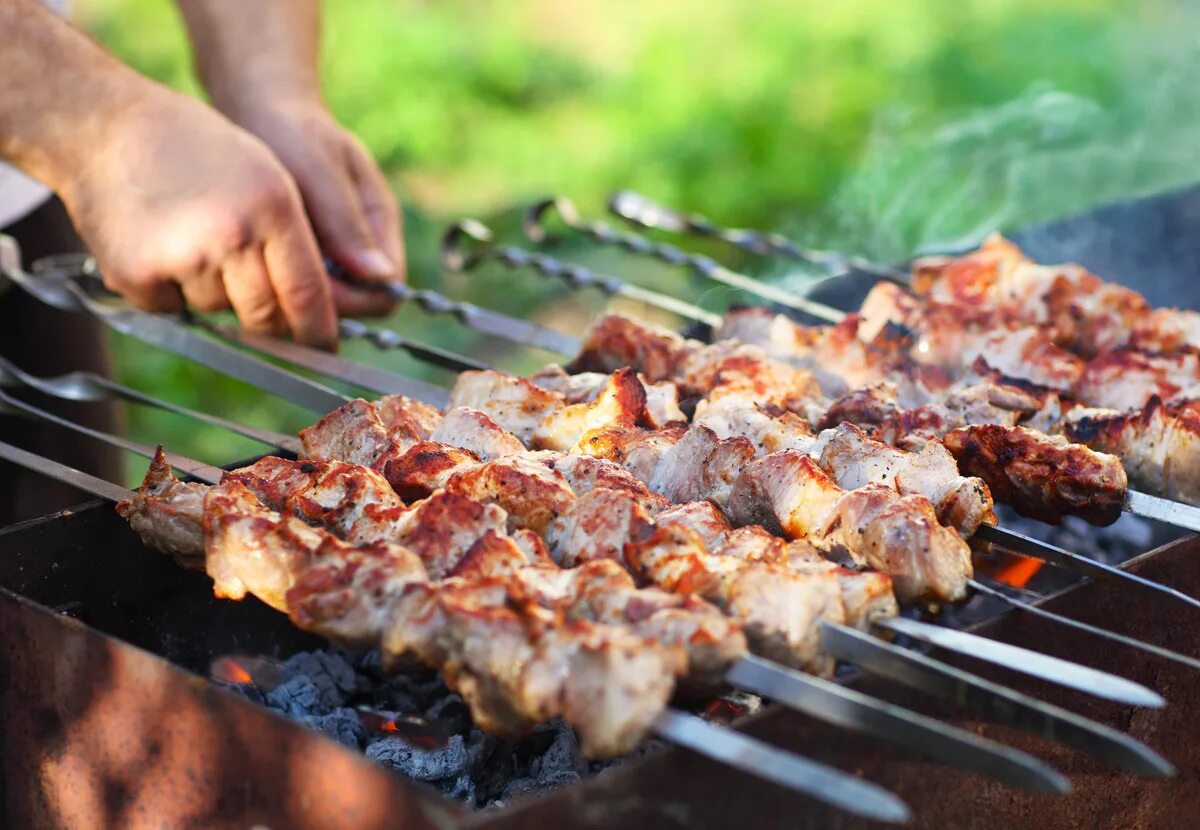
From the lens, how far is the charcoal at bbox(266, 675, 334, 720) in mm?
2573

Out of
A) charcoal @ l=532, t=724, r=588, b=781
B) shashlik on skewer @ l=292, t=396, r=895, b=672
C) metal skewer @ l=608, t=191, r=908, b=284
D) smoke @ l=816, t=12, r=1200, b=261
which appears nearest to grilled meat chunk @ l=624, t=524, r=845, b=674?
shashlik on skewer @ l=292, t=396, r=895, b=672

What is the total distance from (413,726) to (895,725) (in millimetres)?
1193

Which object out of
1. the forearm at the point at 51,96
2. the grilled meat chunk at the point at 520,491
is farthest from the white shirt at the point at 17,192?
the grilled meat chunk at the point at 520,491

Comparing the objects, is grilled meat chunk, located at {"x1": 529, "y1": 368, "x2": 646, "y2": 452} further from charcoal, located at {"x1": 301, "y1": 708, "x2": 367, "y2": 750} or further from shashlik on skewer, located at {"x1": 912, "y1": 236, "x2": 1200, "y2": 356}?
shashlik on skewer, located at {"x1": 912, "y1": 236, "x2": 1200, "y2": 356}

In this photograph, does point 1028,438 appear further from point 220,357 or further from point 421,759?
point 220,357

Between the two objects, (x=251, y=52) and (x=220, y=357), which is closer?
(x=220, y=357)

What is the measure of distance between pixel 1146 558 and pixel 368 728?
4.71ft

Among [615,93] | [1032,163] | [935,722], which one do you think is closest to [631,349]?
[935,722]

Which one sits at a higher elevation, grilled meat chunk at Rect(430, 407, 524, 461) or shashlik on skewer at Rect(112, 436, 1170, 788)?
shashlik on skewer at Rect(112, 436, 1170, 788)

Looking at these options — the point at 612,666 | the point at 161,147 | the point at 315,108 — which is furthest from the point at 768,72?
the point at 612,666

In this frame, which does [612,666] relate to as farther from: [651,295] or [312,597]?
[651,295]

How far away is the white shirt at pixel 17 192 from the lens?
434 cm

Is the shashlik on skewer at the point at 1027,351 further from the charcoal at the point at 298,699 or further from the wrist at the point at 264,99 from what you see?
the charcoal at the point at 298,699

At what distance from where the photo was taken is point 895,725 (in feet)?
5.54
